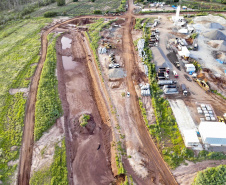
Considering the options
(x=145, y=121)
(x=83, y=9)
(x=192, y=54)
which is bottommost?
(x=145, y=121)

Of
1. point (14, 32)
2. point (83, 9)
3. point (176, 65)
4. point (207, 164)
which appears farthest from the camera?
point (83, 9)

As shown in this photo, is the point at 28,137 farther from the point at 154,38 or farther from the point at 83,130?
the point at 154,38

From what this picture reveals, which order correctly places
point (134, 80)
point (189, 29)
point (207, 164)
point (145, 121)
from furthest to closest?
point (189, 29) → point (134, 80) → point (145, 121) → point (207, 164)

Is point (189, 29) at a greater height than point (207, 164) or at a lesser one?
greater

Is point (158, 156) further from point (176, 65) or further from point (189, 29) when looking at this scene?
point (189, 29)

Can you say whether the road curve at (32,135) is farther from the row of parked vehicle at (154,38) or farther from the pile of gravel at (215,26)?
the pile of gravel at (215,26)

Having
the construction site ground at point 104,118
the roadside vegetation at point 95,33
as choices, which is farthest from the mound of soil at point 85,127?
Result: the roadside vegetation at point 95,33

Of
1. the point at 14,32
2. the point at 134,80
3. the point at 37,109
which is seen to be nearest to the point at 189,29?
the point at 134,80
